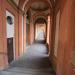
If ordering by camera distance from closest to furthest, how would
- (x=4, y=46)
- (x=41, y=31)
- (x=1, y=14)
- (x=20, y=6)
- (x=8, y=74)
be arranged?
(x=8, y=74) → (x=1, y=14) → (x=4, y=46) → (x=20, y=6) → (x=41, y=31)

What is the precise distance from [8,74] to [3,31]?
4.79 ft

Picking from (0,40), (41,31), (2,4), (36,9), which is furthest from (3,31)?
(41,31)

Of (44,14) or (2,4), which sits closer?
(2,4)

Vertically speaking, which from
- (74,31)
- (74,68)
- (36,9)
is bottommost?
(74,68)

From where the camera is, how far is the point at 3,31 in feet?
12.3

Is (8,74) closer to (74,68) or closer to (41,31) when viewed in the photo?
(74,68)

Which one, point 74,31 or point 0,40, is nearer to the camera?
point 74,31

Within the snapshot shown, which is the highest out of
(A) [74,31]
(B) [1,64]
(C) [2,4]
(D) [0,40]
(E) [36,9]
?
(E) [36,9]

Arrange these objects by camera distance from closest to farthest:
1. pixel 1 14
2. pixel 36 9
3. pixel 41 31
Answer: pixel 1 14 < pixel 36 9 < pixel 41 31

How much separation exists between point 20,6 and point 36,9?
6557 millimetres

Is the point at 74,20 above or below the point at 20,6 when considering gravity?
below

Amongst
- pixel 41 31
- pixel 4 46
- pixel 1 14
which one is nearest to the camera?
pixel 1 14

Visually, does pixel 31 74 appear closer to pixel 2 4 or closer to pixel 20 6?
pixel 2 4

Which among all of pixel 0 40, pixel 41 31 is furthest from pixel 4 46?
pixel 41 31
